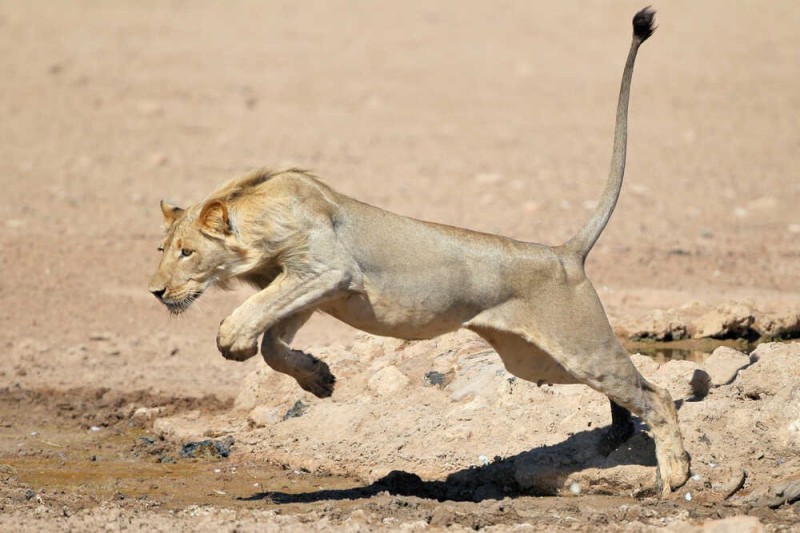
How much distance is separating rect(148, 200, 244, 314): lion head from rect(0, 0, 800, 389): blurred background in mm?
3391

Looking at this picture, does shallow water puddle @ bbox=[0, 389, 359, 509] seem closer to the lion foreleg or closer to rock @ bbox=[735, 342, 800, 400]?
the lion foreleg

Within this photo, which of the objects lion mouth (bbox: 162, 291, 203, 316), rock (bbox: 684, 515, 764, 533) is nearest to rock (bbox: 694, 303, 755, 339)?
rock (bbox: 684, 515, 764, 533)

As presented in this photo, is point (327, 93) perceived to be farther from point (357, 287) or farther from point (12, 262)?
point (357, 287)

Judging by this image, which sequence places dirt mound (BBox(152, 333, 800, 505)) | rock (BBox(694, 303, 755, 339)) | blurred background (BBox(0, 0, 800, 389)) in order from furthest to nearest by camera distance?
blurred background (BBox(0, 0, 800, 389))
rock (BBox(694, 303, 755, 339))
dirt mound (BBox(152, 333, 800, 505))

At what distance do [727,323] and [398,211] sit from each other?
659 cm

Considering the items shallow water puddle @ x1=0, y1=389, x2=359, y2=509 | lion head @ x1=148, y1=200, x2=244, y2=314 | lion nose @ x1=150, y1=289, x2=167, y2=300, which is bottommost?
shallow water puddle @ x1=0, y1=389, x2=359, y2=509

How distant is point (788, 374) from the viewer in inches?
302

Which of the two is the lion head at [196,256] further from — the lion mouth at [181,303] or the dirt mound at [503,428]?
the dirt mound at [503,428]

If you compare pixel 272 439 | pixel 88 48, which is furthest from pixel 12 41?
pixel 272 439

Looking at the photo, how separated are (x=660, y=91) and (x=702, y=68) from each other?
4.84 ft

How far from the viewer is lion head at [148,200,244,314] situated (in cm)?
629

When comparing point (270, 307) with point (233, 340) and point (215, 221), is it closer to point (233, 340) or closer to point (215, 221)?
point (233, 340)

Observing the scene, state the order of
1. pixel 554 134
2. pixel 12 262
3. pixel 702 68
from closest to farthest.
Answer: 1. pixel 12 262
2. pixel 554 134
3. pixel 702 68

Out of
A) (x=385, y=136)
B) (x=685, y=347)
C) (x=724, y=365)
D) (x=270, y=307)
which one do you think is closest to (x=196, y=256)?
(x=270, y=307)
